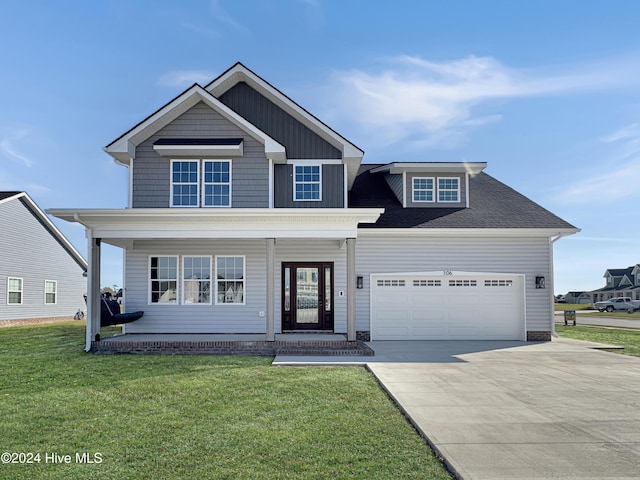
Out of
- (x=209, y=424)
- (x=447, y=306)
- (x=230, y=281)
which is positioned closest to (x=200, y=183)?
(x=230, y=281)

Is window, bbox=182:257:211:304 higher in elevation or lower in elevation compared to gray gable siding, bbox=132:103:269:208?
lower

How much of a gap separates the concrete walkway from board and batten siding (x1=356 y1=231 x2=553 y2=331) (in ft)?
8.93

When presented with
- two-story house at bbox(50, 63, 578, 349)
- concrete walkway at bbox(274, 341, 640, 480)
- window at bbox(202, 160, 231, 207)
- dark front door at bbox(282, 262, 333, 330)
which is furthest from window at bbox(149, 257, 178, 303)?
concrete walkway at bbox(274, 341, 640, 480)

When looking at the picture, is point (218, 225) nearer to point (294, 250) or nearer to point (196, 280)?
point (196, 280)

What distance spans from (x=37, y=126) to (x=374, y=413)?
14179mm

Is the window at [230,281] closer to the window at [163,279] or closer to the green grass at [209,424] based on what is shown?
the window at [163,279]

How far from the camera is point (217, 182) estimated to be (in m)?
13.9

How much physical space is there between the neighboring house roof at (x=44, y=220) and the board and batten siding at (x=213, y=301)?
1217 cm

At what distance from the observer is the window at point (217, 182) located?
13898 mm

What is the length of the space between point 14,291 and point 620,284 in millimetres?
60207

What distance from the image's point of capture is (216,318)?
46.7 feet

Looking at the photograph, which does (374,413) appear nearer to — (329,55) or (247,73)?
(329,55)

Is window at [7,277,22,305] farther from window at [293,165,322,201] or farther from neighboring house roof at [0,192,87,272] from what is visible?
window at [293,165,322,201]

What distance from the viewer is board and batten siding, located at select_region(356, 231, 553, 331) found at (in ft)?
48.4
